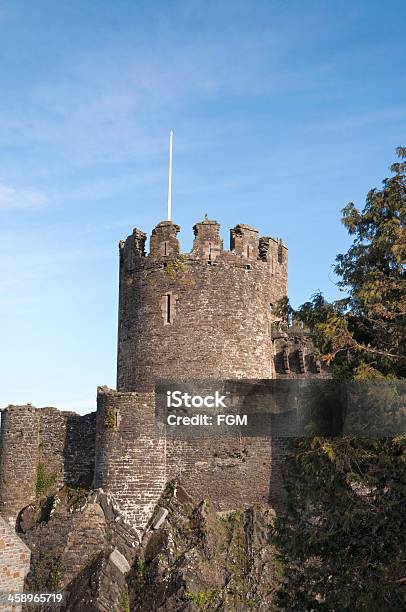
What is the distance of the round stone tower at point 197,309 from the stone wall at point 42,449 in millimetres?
2190

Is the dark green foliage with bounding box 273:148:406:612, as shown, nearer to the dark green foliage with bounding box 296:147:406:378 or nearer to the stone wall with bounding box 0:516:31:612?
the dark green foliage with bounding box 296:147:406:378

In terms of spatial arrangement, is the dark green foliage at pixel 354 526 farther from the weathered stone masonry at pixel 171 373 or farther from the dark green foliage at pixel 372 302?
the weathered stone masonry at pixel 171 373

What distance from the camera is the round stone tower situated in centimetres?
2688

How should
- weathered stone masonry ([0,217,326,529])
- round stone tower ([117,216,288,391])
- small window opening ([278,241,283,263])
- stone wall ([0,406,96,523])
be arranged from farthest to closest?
small window opening ([278,241,283,263]) < stone wall ([0,406,96,523]) < round stone tower ([117,216,288,391]) < weathered stone masonry ([0,217,326,529])

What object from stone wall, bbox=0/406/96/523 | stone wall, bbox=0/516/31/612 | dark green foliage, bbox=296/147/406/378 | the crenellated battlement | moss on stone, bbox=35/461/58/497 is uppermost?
the crenellated battlement

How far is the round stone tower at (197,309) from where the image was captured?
88.2 feet

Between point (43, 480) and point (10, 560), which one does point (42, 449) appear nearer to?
point (43, 480)

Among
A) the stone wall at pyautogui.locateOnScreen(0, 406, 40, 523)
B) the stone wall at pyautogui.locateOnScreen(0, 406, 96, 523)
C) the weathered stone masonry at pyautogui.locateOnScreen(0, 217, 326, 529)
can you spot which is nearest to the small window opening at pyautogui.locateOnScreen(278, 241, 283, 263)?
the weathered stone masonry at pyautogui.locateOnScreen(0, 217, 326, 529)

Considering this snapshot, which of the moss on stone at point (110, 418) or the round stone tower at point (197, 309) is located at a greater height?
the round stone tower at point (197, 309)

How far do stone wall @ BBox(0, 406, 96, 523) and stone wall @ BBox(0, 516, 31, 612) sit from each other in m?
8.15

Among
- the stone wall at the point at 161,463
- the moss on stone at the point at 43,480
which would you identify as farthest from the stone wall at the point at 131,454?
the moss on stone at the point at 43,480

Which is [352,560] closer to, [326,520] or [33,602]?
[326,520]

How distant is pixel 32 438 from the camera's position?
90.0ft

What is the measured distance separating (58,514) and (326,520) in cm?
1260
